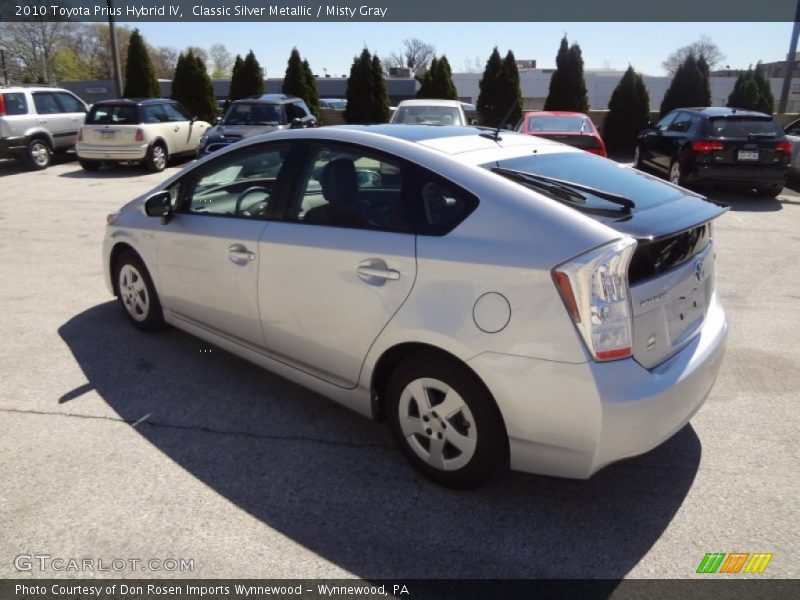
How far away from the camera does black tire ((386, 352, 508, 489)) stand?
2.77 meters

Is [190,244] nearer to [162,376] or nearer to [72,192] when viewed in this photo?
[162,376]

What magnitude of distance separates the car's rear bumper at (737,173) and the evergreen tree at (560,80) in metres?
12.2

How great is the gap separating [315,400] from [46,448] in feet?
4.88

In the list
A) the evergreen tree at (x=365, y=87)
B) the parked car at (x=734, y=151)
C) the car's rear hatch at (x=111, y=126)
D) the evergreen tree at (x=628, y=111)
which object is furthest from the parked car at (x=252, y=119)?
the evergreen tree at (x=628, y=111)

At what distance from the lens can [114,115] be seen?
47.6 feet

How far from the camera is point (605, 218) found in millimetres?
2713

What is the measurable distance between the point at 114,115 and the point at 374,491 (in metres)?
14.1

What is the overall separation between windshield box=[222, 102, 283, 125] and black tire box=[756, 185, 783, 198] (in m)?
10.1

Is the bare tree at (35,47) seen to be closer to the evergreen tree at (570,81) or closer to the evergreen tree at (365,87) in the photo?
the evergreen tree at (365,87)

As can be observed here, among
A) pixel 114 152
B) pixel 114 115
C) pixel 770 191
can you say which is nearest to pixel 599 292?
pixel 770 191

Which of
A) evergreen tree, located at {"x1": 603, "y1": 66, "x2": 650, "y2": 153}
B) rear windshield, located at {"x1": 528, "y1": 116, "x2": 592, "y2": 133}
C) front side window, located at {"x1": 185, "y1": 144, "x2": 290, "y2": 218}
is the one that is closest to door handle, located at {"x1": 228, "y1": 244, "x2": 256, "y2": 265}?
front side window, located at {"x1": 185, "y1": 144, "x2": 290, "y2": 218}

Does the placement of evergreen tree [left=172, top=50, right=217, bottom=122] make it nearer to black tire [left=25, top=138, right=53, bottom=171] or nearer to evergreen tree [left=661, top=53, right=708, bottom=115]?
black tire [left=25, top=138, right=53, bottom=171]

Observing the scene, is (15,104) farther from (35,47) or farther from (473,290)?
(35,47)

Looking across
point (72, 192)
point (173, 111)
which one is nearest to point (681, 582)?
point (72, 192)
